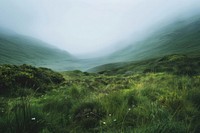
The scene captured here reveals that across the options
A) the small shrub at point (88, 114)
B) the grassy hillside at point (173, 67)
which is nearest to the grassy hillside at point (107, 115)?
the small shrub at point (88, 114)

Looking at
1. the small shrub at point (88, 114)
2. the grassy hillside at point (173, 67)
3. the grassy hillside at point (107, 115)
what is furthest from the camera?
the grassy hillside at point (173, 67)

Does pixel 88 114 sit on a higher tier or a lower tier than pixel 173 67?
higher

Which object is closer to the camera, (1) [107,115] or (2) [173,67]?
(1) [107,115]

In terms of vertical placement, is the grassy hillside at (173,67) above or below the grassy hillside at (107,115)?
below

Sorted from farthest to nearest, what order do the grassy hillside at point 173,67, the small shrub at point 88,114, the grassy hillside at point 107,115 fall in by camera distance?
the grassy hillside at point 173,67 < the small shrub at point 88,114 < the grassy hillside at point 107,115

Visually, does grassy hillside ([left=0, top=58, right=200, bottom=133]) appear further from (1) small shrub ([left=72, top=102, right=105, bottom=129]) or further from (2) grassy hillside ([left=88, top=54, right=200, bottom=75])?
Result: (2) grassy hillside ([left=88, top=54, right=200, bottom=75])

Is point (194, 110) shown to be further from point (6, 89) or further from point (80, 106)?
point (6, 89)

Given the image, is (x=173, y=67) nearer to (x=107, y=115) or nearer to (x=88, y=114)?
(x=88, y=114)

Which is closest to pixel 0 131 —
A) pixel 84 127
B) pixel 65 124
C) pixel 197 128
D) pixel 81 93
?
pixel 65 124

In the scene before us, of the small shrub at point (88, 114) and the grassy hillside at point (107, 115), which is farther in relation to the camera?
the small shrub at point (88, 114)

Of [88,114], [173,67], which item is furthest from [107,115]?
[173,67]

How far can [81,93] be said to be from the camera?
34.3ft

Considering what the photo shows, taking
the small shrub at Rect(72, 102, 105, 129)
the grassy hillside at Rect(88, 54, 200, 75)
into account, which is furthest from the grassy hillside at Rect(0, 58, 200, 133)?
the grassy hillside at Rect(88, 54, 200, 75)

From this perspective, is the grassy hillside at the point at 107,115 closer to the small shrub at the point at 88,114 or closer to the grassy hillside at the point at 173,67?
the small shrub at the point at 88,114
